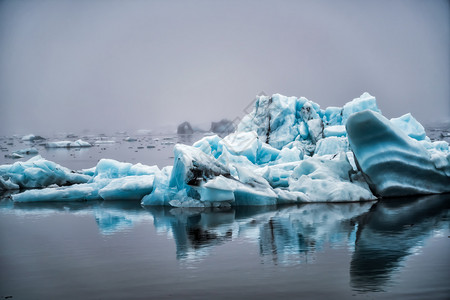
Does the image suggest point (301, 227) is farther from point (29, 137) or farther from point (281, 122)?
point (29, 137)

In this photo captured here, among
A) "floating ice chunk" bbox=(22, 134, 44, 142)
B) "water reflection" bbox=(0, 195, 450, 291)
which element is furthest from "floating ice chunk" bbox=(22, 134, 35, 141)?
"water reflection" bbox=(0, 195, 450, 291)

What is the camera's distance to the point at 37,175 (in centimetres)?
1722

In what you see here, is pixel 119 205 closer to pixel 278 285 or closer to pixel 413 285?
pixel 278 285

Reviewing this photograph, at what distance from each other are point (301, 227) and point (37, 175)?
1095 cm

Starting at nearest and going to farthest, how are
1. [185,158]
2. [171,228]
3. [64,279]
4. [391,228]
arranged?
1. [64,279]
2. [391,228]
3. [171,228]
4. [185,158]

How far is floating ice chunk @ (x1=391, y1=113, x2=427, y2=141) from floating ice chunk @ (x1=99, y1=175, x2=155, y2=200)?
32.2 ft

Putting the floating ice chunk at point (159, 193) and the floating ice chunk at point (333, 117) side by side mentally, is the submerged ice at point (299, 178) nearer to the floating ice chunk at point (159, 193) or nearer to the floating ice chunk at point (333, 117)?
the floating ice chunk at point (159, 193)

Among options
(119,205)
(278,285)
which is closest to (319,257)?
(278,285)

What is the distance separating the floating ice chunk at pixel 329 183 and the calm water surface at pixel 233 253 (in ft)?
1.57

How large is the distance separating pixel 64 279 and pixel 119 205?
721 cm

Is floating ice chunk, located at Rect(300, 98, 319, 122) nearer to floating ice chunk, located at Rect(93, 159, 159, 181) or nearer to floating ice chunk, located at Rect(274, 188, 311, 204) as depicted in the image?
floating ice chunk, located at Rect(93, 159, 159, 181)

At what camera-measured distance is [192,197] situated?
13.1 m

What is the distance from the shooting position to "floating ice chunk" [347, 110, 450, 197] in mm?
12664

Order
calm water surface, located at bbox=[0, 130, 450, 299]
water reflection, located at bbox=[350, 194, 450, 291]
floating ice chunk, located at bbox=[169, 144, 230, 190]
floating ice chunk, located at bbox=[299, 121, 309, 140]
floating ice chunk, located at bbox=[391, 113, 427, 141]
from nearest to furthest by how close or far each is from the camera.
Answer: calm water surface, located at bbox=[0, 130, 450, 299] → water reflection, located at bbox=[350, 194, 450, 291] → floating ice chunk, located at bbox=[169, 144, 230, 190] → floating ice chunk, located at bbox=[391, 113, 427, 141] → floating ice chunk, located at bbox=[299, 121, 309, 140]
